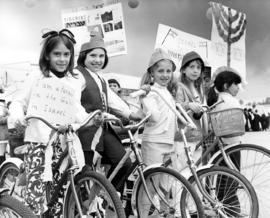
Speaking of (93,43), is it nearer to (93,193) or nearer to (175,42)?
(93,193)

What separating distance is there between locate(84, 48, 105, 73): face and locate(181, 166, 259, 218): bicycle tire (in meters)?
0.99

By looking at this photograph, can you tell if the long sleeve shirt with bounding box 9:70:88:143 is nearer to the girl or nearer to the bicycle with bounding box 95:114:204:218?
the girl

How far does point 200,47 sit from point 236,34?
0.44 metres

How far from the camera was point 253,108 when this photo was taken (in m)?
5.03

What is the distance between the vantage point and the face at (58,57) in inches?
97.8

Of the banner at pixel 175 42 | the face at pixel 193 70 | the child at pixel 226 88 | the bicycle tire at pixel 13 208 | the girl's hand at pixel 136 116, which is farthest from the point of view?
the banner at pixel 175 42

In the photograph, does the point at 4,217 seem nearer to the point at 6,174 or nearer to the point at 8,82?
the point at 6,174

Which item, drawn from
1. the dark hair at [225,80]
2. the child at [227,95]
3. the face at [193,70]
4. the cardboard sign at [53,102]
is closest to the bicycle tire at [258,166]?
the child at [227,95]

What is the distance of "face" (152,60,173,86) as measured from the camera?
9.61ft

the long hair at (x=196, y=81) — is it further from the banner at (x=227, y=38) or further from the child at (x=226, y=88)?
the banner at (x=227, y=38)

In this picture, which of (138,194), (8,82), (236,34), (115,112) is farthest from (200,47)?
(8,82)

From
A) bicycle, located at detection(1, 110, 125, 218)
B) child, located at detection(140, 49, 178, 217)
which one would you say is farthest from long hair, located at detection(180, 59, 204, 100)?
bicycle, located at detection(1, 110, 125, 218)

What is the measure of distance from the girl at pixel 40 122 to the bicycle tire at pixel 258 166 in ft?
3.59

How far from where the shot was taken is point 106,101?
2.81 meters
